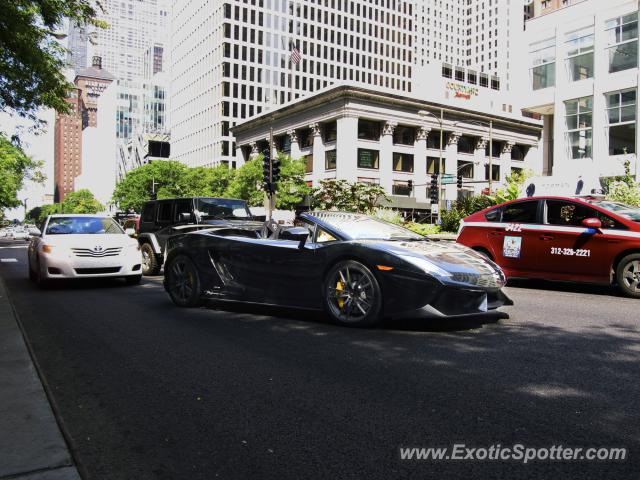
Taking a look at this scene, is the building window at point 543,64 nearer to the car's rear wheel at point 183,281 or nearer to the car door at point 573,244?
the car door at point 573,244

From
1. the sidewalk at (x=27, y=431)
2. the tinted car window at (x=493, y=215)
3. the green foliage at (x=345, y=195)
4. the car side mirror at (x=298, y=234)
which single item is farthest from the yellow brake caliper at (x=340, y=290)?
the green foliage at (x=345, y=195)

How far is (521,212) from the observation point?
10.3 metres

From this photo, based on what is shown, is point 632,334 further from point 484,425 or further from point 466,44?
point 466,44

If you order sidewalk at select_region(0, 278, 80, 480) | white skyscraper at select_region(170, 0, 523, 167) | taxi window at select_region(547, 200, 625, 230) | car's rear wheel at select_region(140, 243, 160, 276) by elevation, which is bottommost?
sidewalk at select_region(0, 278, 80, 480)

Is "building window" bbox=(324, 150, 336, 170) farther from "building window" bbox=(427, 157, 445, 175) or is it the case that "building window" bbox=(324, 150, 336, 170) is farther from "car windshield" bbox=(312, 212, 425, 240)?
"car windshield" bbox=(312, 212, 425, 240)

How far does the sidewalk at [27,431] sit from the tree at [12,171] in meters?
42.8

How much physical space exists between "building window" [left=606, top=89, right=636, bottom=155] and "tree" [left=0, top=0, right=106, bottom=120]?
1188 inches

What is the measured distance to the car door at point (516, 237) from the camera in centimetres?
998

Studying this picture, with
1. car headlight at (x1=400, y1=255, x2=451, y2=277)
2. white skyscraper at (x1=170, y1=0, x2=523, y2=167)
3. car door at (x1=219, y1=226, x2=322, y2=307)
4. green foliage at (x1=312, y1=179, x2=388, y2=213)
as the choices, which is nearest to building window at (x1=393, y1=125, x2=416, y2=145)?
white skyscraper at (x1=170, y1=0, x2=523, y2=167)

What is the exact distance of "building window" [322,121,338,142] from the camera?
213ft

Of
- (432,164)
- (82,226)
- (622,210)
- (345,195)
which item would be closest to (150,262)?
(82,226)

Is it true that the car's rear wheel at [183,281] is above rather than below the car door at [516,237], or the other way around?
below

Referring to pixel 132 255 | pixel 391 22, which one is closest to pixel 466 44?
pixel 391 22

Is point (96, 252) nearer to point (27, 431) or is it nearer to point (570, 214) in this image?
point (27, 431)
